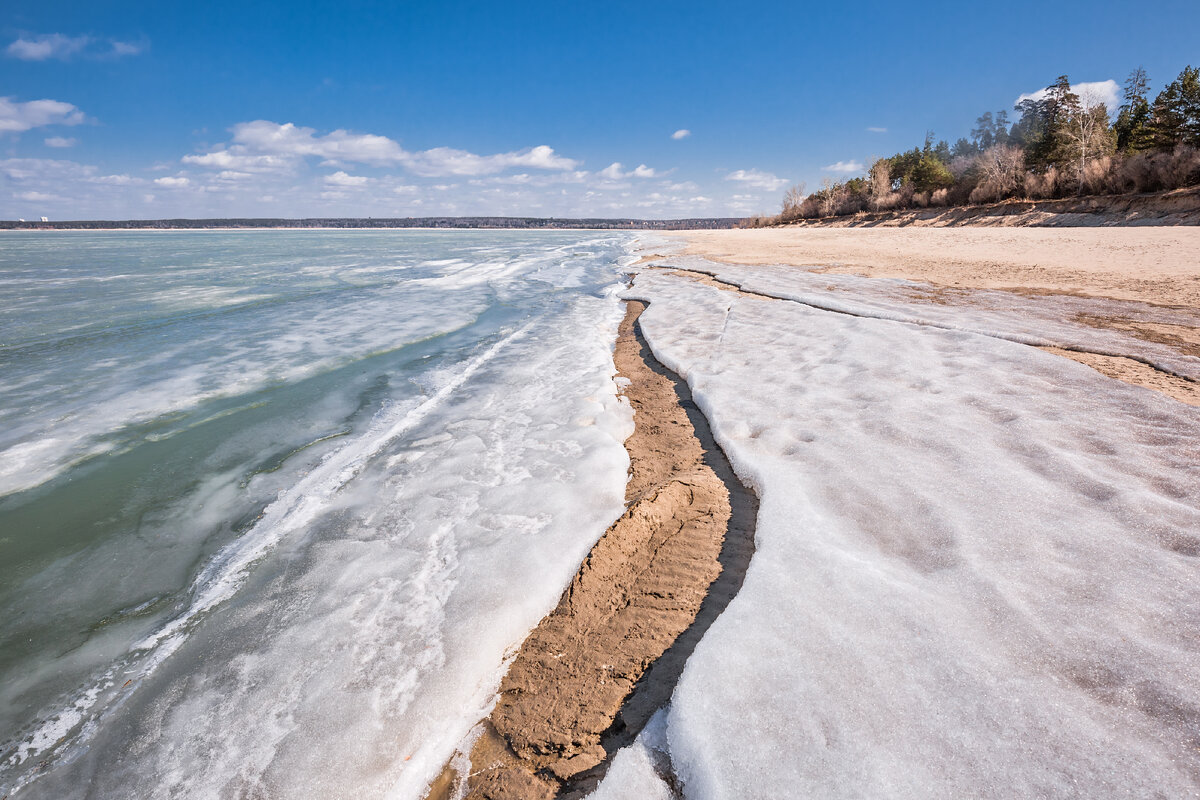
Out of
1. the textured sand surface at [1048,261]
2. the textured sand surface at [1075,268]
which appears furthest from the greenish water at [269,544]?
the textured sand surface at [1048,261]

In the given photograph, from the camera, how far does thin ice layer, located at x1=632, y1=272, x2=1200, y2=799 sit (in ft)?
5.14

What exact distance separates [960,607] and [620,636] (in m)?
1.60

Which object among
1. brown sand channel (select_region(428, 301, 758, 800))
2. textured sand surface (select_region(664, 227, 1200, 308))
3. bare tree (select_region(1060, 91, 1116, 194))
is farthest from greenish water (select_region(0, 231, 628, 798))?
→ bare tree (select_region(1060, 91, 1116, 194))

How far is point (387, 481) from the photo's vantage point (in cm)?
388

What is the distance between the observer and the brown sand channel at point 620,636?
179 cm

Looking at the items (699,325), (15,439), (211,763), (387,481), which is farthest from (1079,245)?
(15,439)

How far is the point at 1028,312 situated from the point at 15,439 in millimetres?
13120

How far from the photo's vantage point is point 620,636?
233 centimetres

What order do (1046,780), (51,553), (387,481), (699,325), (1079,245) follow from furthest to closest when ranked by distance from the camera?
1. (1079,245)
2. (699,325)
3. (387,481)
4. (51,553)
5. (1046,780)

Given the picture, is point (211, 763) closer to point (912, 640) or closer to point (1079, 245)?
point (912, 640)

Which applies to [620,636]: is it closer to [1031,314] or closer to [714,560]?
[714,560]

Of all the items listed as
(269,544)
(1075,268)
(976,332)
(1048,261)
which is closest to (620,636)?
(269,544)

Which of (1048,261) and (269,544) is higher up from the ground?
(1048,261)

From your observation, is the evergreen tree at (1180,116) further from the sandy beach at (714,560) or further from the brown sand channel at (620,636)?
the brown sand channel at (620,636)
